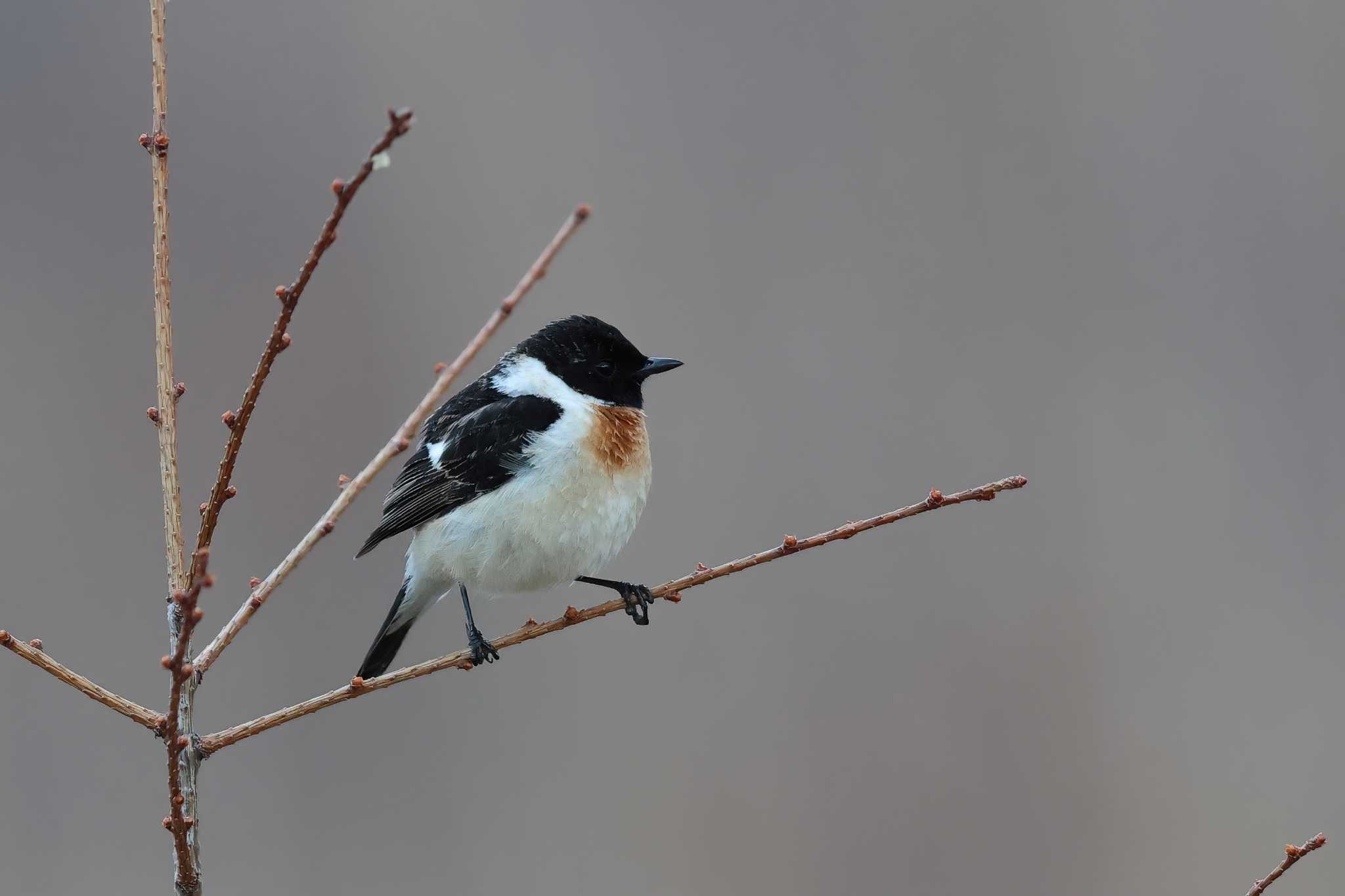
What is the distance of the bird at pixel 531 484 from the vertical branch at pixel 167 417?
3.75 ft

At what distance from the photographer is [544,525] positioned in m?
3.19

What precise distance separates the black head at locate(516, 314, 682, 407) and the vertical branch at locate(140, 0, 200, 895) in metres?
1.72

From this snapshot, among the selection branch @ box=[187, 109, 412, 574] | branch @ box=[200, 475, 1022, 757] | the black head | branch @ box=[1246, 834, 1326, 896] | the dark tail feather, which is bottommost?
branch @ box=[1246, 834, 1326, 896]

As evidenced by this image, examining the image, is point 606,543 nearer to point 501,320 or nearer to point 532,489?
point 532,489

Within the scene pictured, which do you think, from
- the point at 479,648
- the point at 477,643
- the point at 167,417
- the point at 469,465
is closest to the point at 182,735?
the point at 167,417

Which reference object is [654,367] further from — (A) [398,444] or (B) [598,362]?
(A) [398,444]

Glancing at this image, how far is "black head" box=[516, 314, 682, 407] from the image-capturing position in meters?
3.58

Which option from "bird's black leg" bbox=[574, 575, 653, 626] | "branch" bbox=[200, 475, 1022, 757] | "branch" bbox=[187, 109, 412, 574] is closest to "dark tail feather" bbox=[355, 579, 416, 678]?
"bird's black leg" bbox=[574, 575, 653, 626]

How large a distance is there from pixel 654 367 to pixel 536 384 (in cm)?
37

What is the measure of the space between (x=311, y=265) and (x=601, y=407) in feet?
6.15

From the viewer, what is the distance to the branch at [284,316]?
1.50 meters

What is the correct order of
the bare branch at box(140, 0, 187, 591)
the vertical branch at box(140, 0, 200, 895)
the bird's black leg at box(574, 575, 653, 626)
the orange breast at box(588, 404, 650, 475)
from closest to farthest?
the vertical branch at box(140, 0, 200, 895), the bare branch at box(140, 0, 187, 591), the bird's black leg at box(574, 575, 653, 626), the orange breast at box(588, 404, 650, 475)

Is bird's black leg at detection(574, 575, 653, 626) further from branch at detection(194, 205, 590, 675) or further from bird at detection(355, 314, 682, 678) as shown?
branch at detection(194, 205, 590, 675)

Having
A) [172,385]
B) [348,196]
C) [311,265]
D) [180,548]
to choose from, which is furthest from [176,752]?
[348,196]
